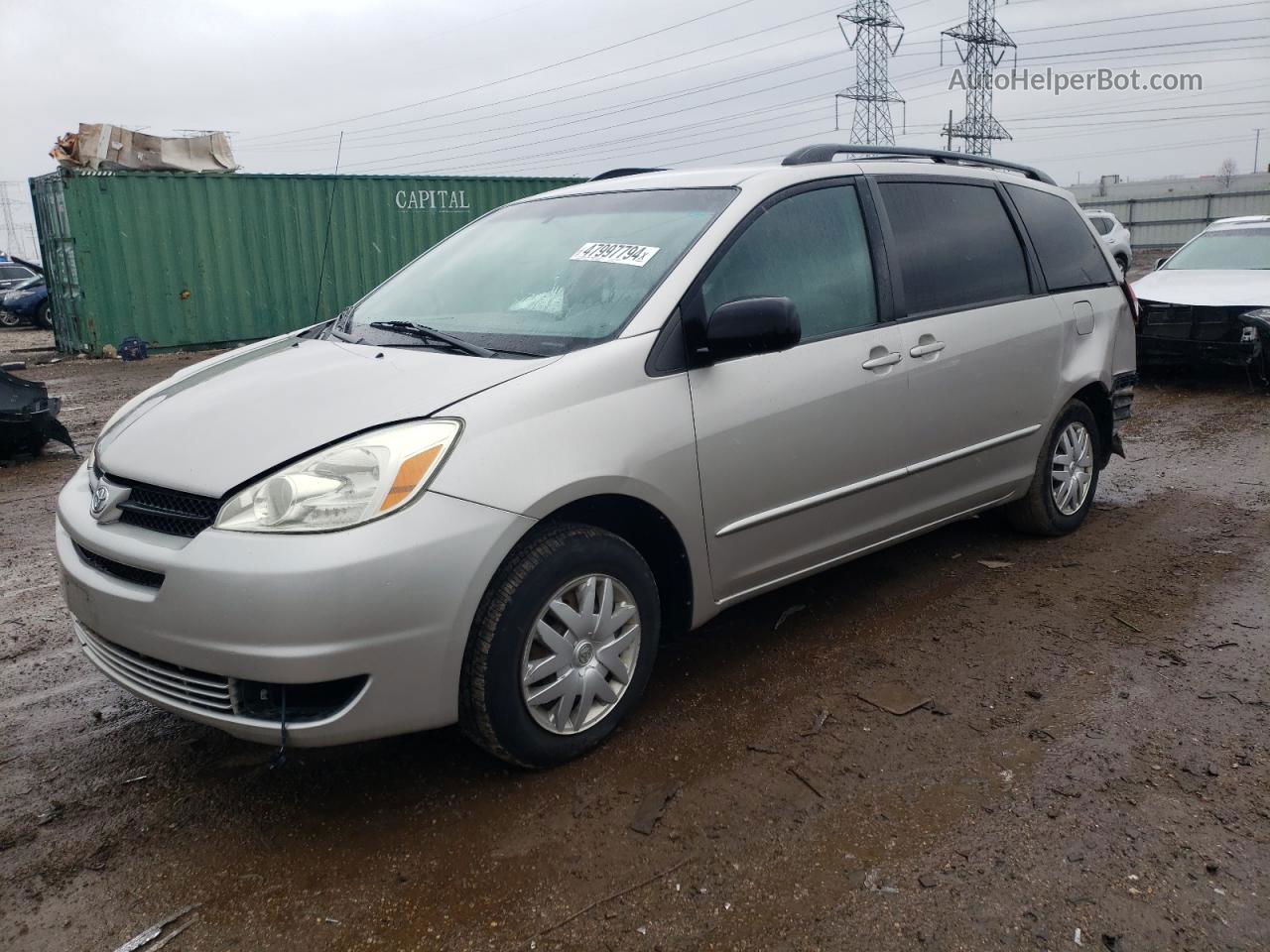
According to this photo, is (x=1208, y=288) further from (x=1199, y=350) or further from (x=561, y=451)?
(x=561, y=451)

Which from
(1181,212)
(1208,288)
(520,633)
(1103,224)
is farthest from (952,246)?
(1181,212)

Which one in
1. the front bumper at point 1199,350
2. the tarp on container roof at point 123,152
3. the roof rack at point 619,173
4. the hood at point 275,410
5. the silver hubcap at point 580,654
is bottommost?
the front bumper at point 1199,350

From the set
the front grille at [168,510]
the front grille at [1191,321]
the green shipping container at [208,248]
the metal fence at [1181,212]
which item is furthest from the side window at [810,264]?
the metal fence at [1181,212]

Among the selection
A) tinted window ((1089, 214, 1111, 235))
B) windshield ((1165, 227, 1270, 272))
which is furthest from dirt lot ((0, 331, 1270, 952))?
tinted window ((1089, 214, 1111, 235))

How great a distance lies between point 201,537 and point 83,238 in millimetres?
14115

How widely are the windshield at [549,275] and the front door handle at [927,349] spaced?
0.96 metres

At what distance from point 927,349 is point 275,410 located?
242 centimetres

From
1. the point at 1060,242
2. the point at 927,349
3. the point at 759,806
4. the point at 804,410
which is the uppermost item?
the point at 1060,242

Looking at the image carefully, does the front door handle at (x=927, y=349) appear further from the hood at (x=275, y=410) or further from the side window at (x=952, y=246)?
the hood at (x=275, y=410)

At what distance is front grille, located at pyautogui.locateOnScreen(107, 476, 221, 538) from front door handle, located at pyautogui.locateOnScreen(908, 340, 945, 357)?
2560mm

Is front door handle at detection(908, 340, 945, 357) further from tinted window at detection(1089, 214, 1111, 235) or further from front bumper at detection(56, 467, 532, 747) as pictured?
tinted window at detection(1089, 214, 1111, 235)

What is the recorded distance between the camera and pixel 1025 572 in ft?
15.2

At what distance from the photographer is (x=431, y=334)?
11.0ft

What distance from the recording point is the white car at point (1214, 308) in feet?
29.2
